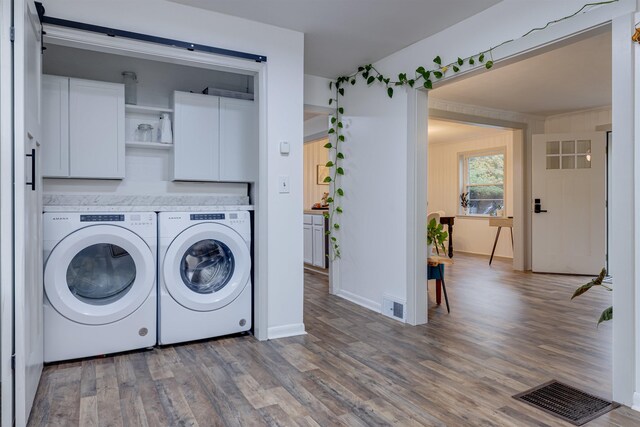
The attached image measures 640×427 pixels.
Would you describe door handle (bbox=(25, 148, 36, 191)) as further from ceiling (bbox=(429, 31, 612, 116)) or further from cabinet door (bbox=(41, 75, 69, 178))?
ceiling (bbox=(429, 31, 612, 116))

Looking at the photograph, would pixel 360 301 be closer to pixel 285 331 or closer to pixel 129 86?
pixel 285 331

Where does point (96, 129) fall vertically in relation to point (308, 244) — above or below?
above

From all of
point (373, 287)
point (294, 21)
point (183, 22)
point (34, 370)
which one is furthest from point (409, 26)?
point (34, 370)

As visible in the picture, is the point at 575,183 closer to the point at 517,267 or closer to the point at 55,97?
the point at 517,267

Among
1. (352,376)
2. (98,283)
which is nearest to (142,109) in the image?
(98,283)

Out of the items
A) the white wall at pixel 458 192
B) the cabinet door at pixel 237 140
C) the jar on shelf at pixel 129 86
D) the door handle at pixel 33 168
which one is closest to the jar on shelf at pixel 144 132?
the jar on shelf at pixel 129 86

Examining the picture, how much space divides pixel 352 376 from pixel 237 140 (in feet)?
6.56

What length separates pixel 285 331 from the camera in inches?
124

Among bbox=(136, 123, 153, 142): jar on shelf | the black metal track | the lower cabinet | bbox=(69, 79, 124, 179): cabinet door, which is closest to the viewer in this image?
the black metal track

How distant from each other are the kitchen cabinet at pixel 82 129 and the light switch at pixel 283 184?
3.79 ft

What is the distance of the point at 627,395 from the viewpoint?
6.79 feet

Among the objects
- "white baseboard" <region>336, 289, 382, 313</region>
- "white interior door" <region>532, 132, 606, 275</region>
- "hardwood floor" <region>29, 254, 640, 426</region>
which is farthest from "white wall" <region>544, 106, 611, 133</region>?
"white baseboard" <region>336, 289, 382, 313</region>

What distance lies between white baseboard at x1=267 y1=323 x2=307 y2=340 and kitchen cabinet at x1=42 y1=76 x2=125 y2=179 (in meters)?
1.61

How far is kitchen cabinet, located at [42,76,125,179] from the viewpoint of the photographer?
279 centimetres
